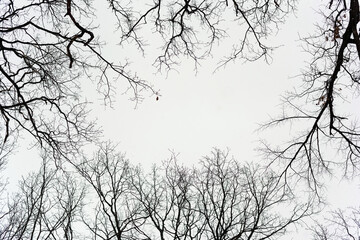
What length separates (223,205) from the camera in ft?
39.5

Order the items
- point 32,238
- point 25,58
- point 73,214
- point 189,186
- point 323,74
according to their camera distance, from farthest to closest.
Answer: point 73,214, point 189,186, point 32,238, point 323,74, point 25,58

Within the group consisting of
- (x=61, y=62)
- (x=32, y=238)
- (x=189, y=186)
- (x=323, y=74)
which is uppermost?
(x=189, y=186)

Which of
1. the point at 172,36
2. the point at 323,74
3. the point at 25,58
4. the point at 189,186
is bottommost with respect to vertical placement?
the point at 25,58

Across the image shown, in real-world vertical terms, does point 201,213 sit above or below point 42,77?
above

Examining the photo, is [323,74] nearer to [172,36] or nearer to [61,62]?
[172,36]

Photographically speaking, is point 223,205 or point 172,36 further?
point 223,205

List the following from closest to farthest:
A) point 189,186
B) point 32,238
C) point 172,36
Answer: point 172,36 → point 32,238 → point 189,186

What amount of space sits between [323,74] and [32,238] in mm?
11714

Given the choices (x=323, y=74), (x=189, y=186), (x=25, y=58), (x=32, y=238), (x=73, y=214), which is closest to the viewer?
(x=25, y=58)

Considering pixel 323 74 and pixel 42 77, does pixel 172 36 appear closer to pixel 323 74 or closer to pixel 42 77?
pixel 42 77

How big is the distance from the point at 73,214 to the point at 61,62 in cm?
1068

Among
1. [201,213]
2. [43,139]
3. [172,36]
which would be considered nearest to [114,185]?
[201,213]

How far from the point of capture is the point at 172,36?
5.59 meters

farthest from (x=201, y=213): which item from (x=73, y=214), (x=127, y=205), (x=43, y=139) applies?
(x=43, y=139)
